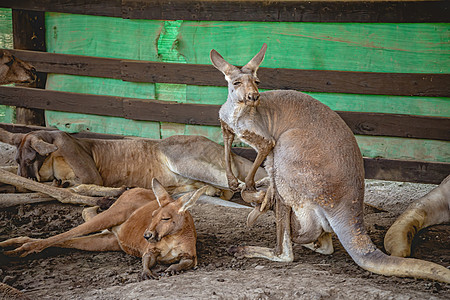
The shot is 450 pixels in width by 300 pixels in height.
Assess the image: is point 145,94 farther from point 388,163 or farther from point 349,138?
point 349,138

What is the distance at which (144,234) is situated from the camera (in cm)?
364

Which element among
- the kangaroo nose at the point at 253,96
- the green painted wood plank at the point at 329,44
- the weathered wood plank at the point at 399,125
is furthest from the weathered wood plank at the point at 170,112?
the kangaroo nose at the point at 253,96

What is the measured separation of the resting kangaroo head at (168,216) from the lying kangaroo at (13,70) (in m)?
2.97

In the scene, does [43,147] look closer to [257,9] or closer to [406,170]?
A: [257,9]

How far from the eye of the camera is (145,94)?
23.4 feet

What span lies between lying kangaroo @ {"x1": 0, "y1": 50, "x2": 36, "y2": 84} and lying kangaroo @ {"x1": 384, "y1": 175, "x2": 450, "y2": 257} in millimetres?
4344

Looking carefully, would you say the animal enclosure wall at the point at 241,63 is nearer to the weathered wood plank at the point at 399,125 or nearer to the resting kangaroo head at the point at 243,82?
the weathered wood plank at the point at 399,125

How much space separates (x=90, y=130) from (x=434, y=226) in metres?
4.78

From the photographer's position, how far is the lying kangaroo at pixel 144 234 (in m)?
3.77

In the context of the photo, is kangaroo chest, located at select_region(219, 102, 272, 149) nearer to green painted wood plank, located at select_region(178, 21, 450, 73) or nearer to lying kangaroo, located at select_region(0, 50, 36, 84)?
green painted wood plank, located at select_region(178, 21, 450, 73)

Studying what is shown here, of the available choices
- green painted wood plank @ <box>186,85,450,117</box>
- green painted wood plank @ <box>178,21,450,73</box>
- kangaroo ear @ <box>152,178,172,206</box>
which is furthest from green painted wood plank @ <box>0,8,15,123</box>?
kangaroo ear @ <box>152,178,172,206</box>

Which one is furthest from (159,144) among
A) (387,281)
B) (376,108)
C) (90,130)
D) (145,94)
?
(387,281)

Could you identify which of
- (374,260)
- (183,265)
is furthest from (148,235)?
(374,260)

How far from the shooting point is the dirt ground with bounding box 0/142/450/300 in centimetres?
327
